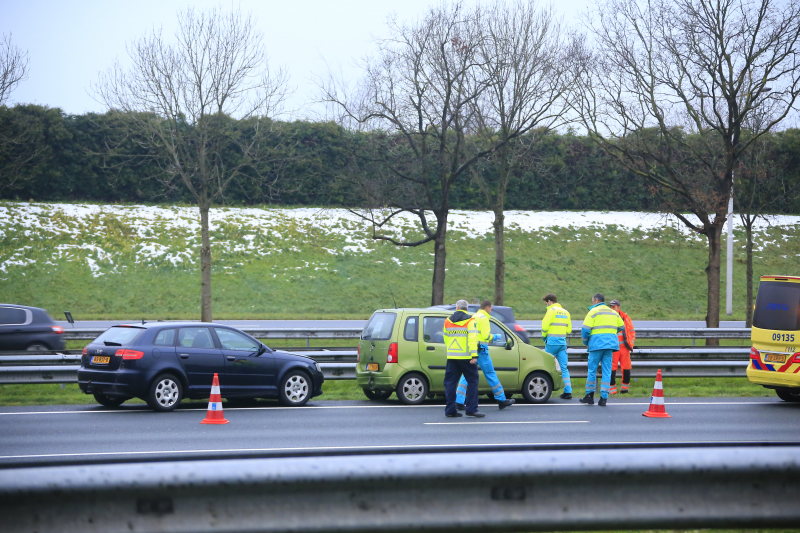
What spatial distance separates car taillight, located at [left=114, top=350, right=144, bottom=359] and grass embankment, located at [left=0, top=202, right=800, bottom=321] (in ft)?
60.3

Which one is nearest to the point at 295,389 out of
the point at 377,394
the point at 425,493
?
the point at 377,394

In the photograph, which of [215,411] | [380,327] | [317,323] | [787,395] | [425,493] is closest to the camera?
[425,493]

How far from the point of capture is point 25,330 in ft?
59.9

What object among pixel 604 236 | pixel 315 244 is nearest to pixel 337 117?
pixel 315 244

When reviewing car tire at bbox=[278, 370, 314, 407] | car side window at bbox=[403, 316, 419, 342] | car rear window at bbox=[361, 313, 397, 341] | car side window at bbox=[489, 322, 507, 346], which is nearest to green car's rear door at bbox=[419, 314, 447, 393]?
car side window at bbox=[403, 316, 419, 342]

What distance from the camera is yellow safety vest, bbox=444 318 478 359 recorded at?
11.4 metres

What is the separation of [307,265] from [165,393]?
27.5 meters

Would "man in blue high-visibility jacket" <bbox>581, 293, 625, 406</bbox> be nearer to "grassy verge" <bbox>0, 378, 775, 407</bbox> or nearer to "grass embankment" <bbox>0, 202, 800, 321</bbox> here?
"grassy verge" <bbox>0, 378, 775, 407</bbox>

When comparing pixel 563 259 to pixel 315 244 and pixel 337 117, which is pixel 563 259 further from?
pixel 337 117

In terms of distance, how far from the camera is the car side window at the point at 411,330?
43.1 feet

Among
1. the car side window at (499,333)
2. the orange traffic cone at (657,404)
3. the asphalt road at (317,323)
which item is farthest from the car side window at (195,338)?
the asphalt road at (317,323)

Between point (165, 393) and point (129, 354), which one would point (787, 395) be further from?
point (129, 354)

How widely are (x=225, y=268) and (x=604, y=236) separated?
24.9 meters

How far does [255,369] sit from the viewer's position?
1287cm
